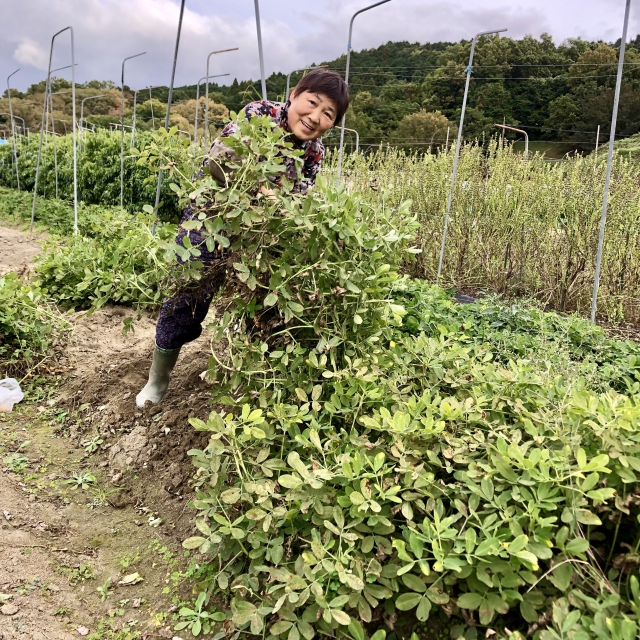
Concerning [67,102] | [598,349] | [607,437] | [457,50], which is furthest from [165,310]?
[67,102]

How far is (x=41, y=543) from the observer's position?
168 cm

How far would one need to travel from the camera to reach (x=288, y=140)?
209cm

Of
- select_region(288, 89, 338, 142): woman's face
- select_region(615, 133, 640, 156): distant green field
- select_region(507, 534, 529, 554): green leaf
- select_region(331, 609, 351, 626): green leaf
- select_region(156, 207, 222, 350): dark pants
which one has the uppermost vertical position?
select_region(615, 133, 640, 156): distant green field

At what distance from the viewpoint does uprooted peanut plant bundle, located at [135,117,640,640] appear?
3.42 ft

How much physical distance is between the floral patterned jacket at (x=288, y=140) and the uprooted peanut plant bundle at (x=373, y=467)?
→ 6.3 inches

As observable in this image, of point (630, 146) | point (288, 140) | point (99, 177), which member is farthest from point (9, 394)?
point (630, 146)

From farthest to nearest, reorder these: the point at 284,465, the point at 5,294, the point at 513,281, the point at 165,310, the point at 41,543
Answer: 1. the point at 513,281
2. the point at 5,294
3. the point at 165,310
4. the point at 41,543
5. the point at 284,465

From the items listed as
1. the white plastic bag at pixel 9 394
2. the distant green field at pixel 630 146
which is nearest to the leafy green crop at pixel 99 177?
the white plastic bag at pixel 9 394

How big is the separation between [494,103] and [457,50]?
3.76 meters

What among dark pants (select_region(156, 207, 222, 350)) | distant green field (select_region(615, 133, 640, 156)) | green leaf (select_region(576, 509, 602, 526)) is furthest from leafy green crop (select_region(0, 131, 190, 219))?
distant green field (select_region(615, 133, 640, 156))

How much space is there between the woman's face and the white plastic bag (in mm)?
2035

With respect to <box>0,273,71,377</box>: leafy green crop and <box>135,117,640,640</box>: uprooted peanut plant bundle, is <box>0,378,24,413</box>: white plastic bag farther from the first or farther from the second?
<box>135,117,640,640</box>: uprooted peanut plant bundle

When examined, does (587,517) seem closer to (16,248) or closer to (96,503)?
(96,503)

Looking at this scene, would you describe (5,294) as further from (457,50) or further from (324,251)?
(457,50)
